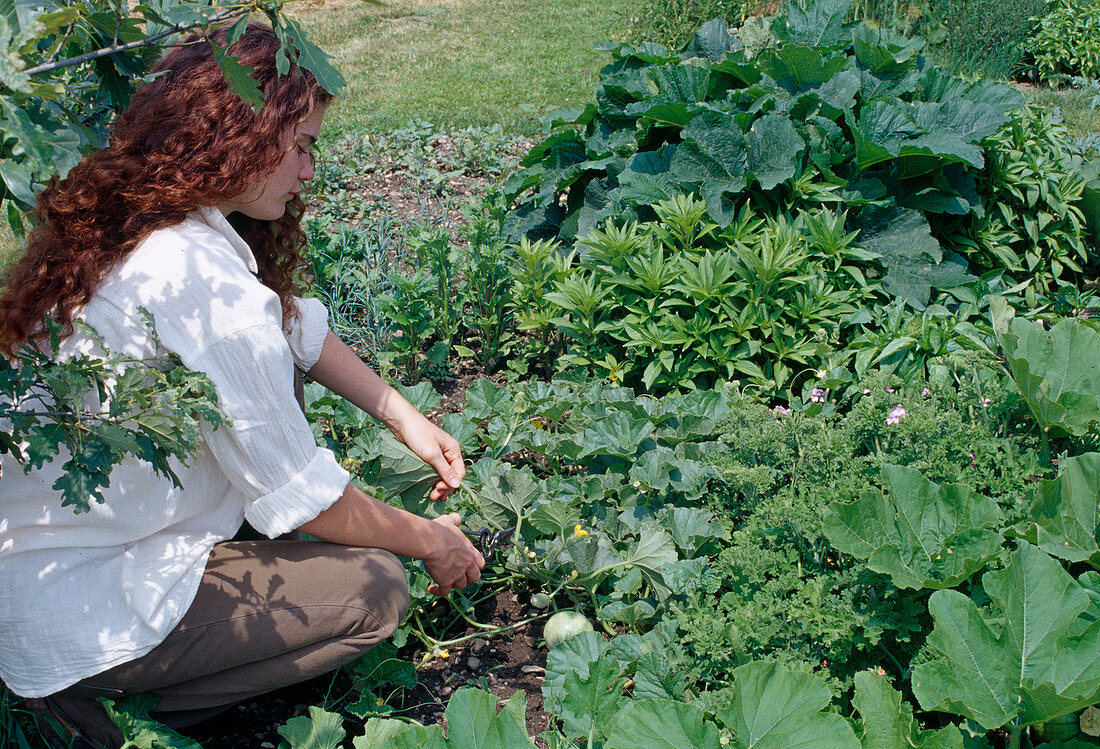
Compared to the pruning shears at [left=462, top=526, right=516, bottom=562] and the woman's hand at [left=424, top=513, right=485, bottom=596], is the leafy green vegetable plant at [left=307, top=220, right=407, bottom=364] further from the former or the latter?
the woman's hand at [left=424, top=513, right=485, bottom=596]

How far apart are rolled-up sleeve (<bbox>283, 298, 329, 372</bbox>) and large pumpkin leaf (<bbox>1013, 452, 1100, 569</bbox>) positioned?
1.76 meters

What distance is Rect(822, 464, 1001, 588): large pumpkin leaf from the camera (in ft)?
6.04

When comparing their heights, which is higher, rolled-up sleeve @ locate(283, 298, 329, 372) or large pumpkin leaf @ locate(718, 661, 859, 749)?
rolled-up sleeve @ locate(283, 298, 329, 372)

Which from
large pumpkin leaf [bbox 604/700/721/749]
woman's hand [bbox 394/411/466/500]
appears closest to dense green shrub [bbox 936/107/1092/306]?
woman's hand [bbox 394/411/466/500]

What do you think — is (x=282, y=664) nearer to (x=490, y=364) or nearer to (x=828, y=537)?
(x=828, y=537)

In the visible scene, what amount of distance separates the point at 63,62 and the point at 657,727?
1.39m

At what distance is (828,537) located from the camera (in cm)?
189

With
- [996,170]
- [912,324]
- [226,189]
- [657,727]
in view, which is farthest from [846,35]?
[657,727]

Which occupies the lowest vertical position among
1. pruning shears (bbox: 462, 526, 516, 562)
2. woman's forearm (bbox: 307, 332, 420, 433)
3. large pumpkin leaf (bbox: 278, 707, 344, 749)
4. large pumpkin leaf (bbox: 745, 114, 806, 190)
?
pruning shears (bbox: 462, 526, 516, 562)

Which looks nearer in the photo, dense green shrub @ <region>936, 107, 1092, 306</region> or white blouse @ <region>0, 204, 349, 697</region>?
white blouse @ <region>0, 204, 349, 697</region>

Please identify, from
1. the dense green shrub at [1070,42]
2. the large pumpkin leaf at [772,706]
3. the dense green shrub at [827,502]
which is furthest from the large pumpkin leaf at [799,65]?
the dense green shrub at [1070,42]

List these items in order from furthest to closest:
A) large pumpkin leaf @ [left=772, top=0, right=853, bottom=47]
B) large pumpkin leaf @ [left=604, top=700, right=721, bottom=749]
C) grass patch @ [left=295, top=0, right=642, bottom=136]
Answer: grass patch @ [left=295, top=0, right=642, bottom=136] → large pumpkin leaf @ [left=772, top=0, right=853, bottom=47] → large pumpkin leaf @ [left=604, top=700, right=721, bottom=749]

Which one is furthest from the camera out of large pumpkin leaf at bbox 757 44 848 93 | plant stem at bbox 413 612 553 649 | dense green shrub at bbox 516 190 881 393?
large pumpkin leaf at bbox 757 44 848 93

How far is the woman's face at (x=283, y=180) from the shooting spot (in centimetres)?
189
